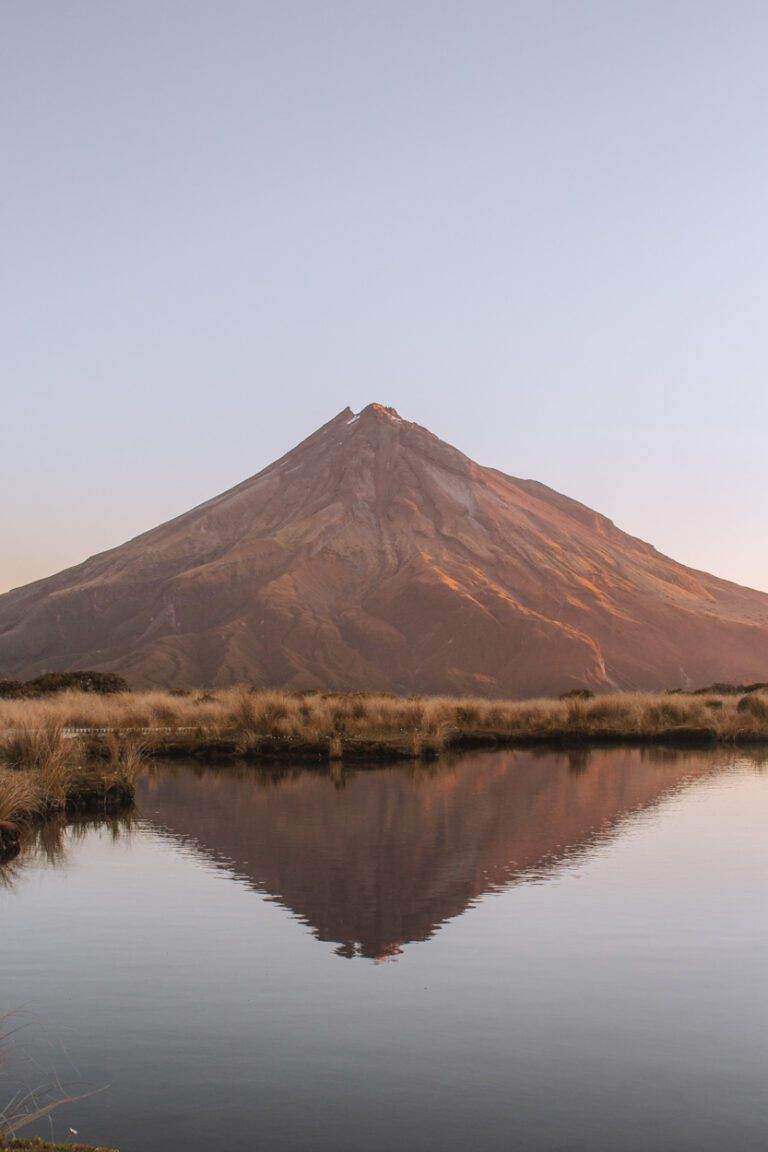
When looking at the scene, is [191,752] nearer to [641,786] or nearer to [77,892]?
[641,786]

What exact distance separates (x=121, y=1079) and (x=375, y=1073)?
4.84ft

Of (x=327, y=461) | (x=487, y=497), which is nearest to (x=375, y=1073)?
(x=487, y=497)

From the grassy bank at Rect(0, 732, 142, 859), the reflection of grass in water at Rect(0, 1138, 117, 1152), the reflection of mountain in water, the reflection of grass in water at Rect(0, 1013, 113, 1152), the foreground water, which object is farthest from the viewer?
the grassy bank at Rect(0, 732, 142, 859)

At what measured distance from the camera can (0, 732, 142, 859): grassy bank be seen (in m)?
15.6

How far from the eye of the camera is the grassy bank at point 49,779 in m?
15.6

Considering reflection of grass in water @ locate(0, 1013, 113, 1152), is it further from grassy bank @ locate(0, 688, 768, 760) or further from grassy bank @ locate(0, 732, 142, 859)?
grassy bank @ locate(0, 688, 768, 760)

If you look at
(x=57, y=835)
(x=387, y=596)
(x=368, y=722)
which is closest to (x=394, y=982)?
(x=57, y=835)

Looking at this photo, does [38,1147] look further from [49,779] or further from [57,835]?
[49,779]

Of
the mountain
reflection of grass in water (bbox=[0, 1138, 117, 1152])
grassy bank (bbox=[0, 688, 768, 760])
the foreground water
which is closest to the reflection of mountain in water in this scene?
the foreground water

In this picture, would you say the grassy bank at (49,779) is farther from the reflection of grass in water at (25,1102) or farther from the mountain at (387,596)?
the mountain at (387,596)

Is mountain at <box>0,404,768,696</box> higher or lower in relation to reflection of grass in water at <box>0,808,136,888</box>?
higher

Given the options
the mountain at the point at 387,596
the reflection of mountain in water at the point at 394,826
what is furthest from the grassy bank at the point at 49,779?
the mountain at the point at 387,596

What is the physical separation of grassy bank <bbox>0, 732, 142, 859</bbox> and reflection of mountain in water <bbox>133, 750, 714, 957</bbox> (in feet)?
2.28

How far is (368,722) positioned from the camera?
3272 centimetres
